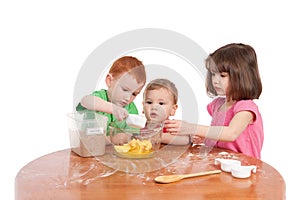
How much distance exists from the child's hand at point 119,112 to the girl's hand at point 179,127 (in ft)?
0.62

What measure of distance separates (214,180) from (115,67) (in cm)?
74

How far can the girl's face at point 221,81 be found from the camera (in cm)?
247

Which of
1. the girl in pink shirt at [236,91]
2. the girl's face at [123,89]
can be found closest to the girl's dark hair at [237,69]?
the girl in pink shirt at [236,91]

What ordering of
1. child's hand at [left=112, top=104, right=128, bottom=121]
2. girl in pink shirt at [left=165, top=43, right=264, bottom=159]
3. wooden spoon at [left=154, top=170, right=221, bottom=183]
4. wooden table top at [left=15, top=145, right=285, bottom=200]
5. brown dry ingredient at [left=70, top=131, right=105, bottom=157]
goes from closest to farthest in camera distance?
wooden table top at [left=15, top=145, right=285, bottom=200]
wooden spoon at [left=154, top=170, right=221, bottom=183]
brown dry ingredient at [left=70, top=131, right=105, bottom=157]
child's hand at [left=112, top=104, right=128, bottom=121]
girl in pink shirt at [left=165, top=43, right=264, bottom=159]

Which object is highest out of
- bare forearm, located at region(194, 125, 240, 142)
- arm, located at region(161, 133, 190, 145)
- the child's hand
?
the child's hand

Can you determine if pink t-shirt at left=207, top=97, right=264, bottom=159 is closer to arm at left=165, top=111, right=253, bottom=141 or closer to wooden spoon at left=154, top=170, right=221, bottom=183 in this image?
arm at left=165, top=111, right=253, bottom=141

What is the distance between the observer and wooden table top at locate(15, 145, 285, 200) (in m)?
1.75

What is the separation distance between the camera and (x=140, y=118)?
2363 mm

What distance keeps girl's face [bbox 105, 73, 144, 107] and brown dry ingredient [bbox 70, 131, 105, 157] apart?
25 cm

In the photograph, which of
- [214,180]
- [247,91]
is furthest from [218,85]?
[214,180]

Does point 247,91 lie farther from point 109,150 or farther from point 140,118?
Answer: point 109,150

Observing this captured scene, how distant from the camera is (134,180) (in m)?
1.88

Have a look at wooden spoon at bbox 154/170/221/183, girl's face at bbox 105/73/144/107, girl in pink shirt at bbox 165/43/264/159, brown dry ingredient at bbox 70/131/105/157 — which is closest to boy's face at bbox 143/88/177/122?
girl's face at bbox 105/73/144/107

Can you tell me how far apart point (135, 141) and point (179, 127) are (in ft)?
0.77
